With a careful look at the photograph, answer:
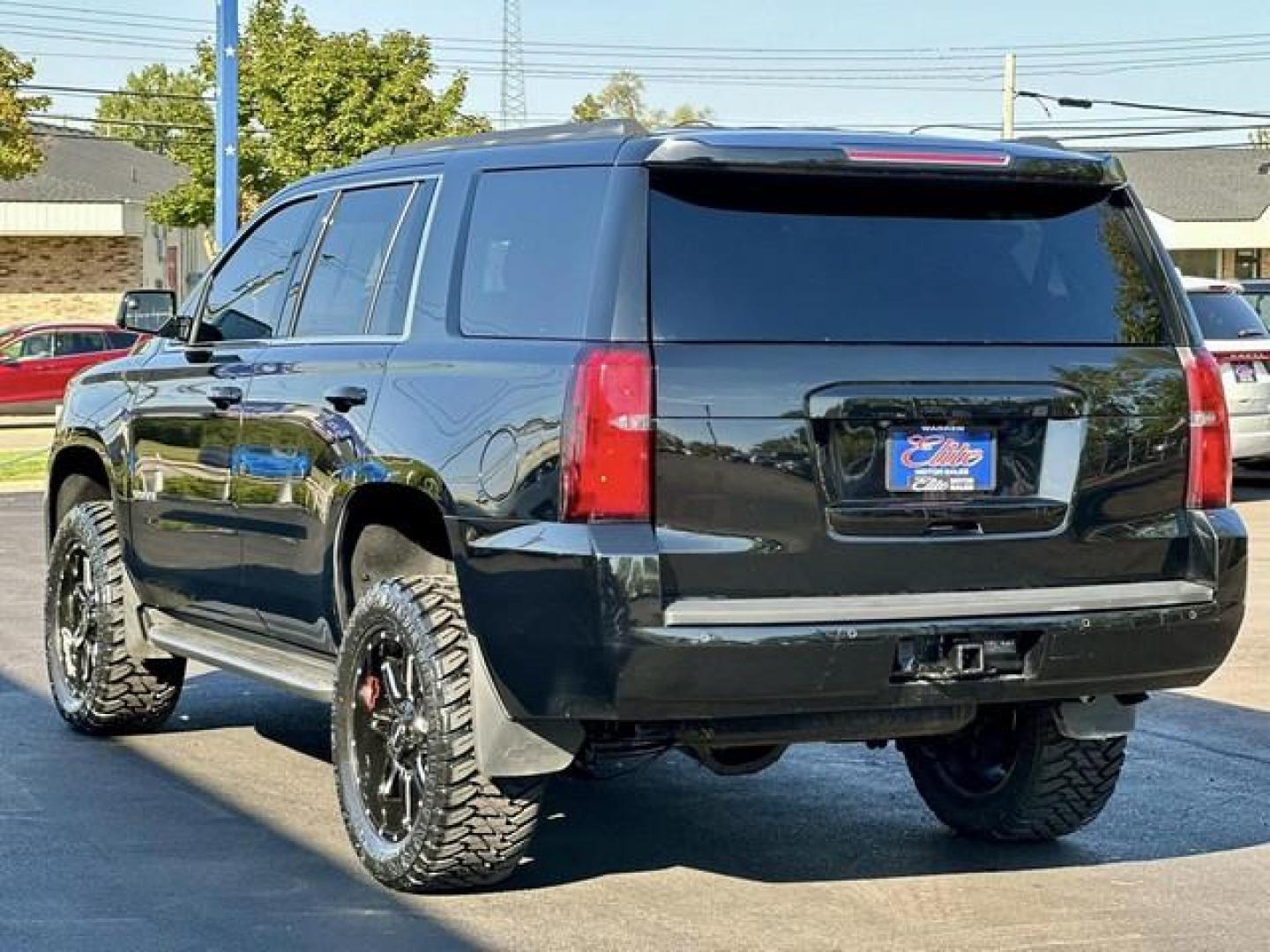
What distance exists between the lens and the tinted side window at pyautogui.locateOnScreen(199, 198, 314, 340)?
7.78m

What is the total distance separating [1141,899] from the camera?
6.38 metres

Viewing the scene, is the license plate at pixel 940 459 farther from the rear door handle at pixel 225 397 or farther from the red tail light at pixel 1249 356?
the red tail light at pixel 1249 356

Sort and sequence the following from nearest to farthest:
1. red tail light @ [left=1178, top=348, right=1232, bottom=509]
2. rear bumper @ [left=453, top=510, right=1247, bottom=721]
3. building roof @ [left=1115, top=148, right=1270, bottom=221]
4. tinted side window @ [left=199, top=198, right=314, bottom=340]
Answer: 1. rear bumper @ [left=453, top=510, right=1247, bottom=721]
2. red tail light @ [left=1178, top=348, right=1232, bottom=509]
3. tinted side window @ [left=199, top=198, right=314, bottom=340]
4. building roof @ [left=1115, top=148, right=1270, bottom=221]

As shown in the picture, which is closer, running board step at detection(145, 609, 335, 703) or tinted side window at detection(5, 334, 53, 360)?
running board step at detection(145, 609, 335, 703)

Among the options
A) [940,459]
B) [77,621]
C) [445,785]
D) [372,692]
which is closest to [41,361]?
[77,621]

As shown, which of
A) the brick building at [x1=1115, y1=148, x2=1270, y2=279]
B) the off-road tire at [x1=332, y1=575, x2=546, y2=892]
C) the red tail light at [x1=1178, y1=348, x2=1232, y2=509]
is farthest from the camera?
the brick building at [x1=1115, y1=148, x2=1270, y2=279]

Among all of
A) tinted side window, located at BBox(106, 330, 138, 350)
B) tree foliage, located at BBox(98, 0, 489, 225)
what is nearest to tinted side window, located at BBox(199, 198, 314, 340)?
tinted side window, located at BBox(106, 330, 138, 350)

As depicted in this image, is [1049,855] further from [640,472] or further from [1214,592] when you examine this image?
[640,472]

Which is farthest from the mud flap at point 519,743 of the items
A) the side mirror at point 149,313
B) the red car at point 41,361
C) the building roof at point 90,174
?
the building roof at point 90,174

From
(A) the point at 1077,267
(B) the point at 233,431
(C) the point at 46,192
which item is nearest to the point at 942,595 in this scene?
(A) the point at 1077,267

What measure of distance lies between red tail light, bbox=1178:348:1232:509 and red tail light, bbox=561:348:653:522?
1.61m

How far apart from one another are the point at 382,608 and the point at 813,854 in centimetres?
157

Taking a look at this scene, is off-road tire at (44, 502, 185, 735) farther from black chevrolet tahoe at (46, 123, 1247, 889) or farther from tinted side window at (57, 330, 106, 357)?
tinted side window at (57, 330, 106, 357)

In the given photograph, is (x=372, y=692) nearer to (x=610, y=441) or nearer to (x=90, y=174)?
(x=610, y=441)
